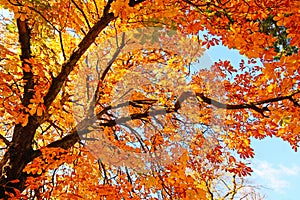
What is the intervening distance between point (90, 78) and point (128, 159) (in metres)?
2.10

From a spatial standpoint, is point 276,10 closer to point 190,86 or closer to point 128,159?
point 190,86

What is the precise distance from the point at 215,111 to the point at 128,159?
7.47ft

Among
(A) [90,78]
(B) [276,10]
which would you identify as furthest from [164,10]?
(A) [90,78]

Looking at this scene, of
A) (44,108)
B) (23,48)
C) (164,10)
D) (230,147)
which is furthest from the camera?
Answer: (230,147)

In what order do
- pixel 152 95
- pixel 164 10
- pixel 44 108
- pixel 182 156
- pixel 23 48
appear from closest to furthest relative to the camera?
pixel 44 108
pixel 164 10
pixel 23 48
pixel 182 156
pixel 152 95

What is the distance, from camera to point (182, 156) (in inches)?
256

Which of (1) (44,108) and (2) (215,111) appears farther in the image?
(2) (215,111)

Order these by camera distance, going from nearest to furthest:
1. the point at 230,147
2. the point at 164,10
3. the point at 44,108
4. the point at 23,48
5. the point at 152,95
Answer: the point at 44,108
the point at 164,10
the point at 23,48
the point at 230,147
the point at 152,95

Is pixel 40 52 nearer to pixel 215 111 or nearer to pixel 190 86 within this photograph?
pixel 190 86

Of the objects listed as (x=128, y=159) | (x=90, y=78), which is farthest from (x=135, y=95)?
(x=128, y=159)

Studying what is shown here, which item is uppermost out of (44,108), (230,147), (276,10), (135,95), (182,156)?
(276,10)

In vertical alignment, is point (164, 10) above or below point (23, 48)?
above

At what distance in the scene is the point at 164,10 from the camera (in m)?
5.34

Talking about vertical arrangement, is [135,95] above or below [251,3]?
below
